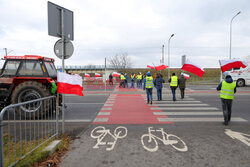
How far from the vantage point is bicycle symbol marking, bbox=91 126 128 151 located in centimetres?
423

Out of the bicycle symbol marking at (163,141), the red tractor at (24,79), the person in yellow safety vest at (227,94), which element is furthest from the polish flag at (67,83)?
the person in yellow safety vest at (227,94)

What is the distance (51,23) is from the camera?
4.34 metres

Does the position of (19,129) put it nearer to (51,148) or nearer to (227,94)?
(51,148)

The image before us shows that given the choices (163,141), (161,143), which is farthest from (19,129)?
(163,141)

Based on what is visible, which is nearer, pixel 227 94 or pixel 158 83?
pixel 227 94

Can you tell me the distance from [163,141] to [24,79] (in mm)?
5454

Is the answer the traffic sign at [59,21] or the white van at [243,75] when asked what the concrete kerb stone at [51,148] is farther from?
the white van at [243,75]

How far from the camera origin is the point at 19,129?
3508 millimetres

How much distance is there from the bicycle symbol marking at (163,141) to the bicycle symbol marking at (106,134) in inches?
25.4

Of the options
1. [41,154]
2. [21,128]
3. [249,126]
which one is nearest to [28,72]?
[21,128]

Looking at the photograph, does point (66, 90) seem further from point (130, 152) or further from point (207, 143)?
point (207, 143)

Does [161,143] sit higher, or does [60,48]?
[60,48]

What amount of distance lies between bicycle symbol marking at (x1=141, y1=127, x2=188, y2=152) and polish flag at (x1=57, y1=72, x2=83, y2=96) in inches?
85.3

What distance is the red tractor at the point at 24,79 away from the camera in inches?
249
